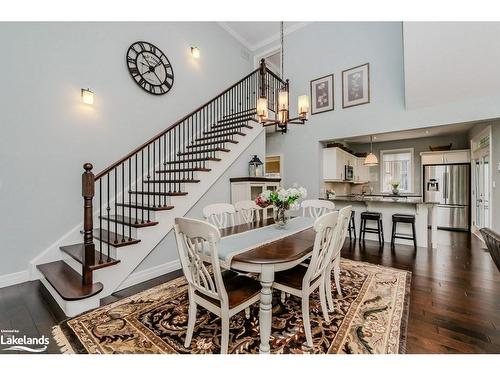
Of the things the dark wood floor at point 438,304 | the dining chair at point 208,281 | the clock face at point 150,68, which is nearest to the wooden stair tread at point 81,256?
the dark wood floor at point 438,304

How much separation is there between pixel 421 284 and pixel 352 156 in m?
4.47

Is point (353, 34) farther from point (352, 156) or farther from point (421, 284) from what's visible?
point (421, 284)

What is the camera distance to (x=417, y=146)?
686cm

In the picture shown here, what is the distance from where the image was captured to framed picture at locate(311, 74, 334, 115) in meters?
5.45

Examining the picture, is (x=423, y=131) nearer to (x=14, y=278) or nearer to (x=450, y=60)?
(x=450, y=60)

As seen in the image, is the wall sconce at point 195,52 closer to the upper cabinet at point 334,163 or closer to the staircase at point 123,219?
the staircase at point 123,219

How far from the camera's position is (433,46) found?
3332 millimetres

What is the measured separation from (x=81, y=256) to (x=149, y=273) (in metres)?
0.79

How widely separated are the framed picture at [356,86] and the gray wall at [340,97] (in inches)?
3.8

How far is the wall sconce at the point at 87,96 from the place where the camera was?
3393 mm

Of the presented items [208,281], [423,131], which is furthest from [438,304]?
[423,131]

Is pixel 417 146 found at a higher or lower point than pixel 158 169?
higher

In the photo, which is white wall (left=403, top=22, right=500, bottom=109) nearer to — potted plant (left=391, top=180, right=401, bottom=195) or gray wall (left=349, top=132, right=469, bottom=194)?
potted plant (left=391, top=180, right=401, bottom=195)

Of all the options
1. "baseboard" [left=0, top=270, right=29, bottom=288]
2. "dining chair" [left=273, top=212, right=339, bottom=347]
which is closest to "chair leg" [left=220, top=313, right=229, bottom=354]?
Answer: "dining chair" [left=273, top=212, right=339, bottom=347]
